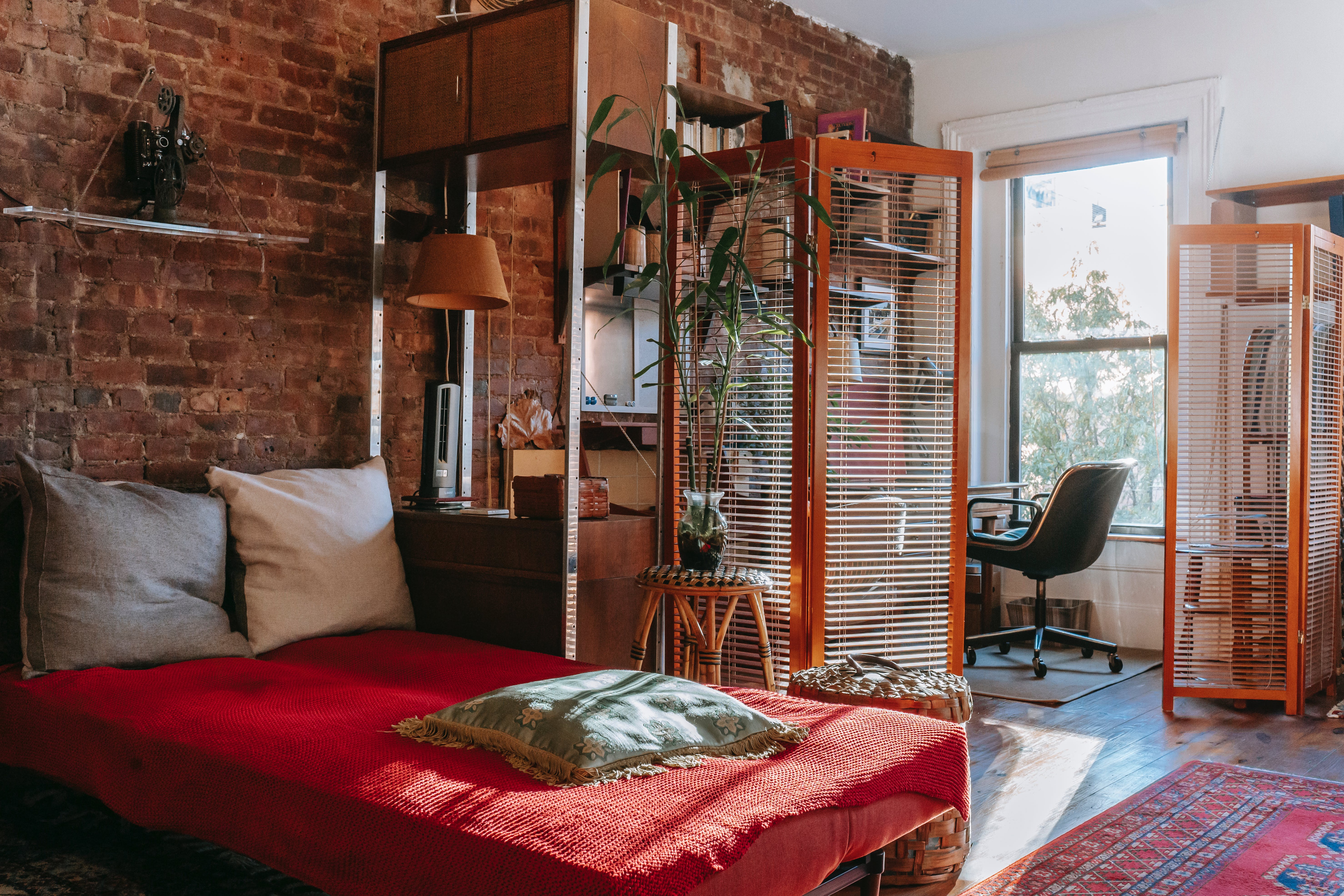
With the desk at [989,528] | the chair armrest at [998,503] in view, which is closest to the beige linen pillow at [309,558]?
the chair armrest at [998,503]

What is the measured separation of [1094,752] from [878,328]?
1637 mm

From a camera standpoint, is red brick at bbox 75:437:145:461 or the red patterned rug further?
red brick at bbox 75:437:145:461

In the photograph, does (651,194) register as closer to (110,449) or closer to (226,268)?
(226,268)

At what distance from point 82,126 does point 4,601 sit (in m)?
1.33

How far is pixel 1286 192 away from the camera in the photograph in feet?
16.9

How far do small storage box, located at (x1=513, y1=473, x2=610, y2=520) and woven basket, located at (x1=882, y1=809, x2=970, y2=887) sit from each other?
50.2 inches

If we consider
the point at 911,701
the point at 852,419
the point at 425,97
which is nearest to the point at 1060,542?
the point at 852,419

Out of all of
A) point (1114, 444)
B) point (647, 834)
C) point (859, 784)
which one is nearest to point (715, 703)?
point (859, 784)

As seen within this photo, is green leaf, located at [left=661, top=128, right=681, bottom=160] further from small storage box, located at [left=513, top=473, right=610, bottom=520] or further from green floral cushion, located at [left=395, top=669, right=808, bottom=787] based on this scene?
green floral cushion, located at [left=395, top=669, right=808, bottom=787]

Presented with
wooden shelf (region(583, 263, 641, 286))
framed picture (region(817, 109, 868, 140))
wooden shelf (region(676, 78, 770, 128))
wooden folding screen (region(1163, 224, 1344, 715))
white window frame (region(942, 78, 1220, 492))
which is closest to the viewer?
wooden shelf (region(583, 263, 641, 286))

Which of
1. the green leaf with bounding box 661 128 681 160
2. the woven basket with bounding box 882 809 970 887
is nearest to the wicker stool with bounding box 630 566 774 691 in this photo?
the woven basket with bounding box 882 809 970 887

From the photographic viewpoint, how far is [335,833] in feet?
5.93

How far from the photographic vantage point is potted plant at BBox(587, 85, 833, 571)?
3.27 m

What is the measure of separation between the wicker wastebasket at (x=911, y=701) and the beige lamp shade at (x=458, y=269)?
158 centimetres
